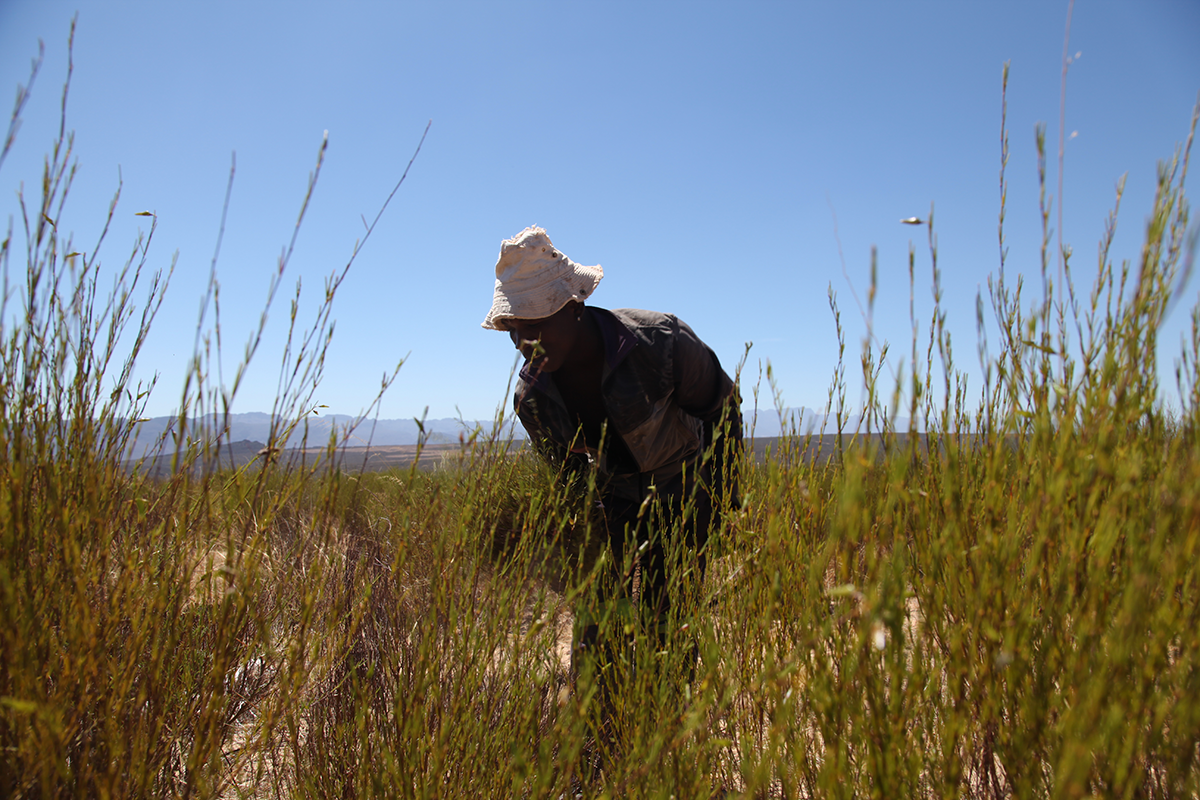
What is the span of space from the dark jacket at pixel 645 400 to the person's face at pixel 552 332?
0.15 m

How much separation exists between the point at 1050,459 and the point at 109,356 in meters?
1.89

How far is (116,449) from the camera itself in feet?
4.17

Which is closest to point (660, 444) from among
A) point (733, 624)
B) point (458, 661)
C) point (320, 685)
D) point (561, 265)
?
point (561, 265)

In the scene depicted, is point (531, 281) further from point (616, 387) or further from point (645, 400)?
point (645, 400)

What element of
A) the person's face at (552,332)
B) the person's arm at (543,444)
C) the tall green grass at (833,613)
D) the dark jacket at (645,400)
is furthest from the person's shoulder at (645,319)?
the tall green grass at (833,613)

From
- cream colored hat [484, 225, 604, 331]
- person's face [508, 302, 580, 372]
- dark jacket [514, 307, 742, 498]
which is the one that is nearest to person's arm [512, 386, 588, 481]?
dark jacket [514, 307, 742, 498]

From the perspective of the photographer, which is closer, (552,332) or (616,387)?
(552,332)

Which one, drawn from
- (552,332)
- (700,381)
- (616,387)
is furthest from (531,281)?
(700,381)

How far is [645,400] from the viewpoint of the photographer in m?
2.30

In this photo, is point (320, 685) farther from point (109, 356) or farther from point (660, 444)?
point (660, 444)

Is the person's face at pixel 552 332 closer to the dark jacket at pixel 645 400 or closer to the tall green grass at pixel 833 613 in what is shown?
the dark jacket at pixel 645 400

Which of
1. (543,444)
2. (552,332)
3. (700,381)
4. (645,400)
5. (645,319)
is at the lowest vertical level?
(543,444)

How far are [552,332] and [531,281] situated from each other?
0.68 ft

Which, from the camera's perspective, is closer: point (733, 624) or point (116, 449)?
point (116, 449)
